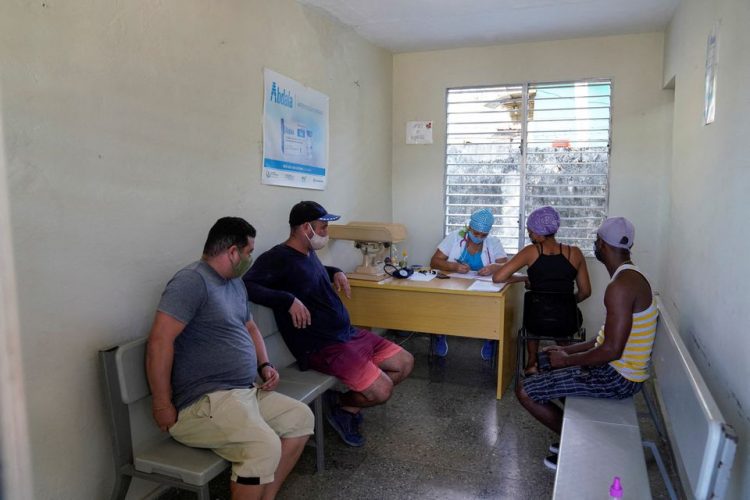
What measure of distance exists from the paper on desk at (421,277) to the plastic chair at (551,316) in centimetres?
73

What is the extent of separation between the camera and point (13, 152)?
163 centimetres

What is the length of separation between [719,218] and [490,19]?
96.6 inches

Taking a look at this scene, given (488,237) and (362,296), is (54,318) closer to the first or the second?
(362,296)

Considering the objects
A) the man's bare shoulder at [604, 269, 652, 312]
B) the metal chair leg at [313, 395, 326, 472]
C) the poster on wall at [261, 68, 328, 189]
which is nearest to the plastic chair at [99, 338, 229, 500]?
the metal chair leg at [313, 395, 326, 472]

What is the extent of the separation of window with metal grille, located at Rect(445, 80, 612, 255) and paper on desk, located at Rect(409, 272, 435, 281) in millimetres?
1159

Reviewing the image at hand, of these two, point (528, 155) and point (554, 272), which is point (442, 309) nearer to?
point (554, 272)

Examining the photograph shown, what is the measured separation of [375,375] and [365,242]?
118cm

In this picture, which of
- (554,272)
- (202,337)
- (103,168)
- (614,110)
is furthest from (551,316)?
(103,168)

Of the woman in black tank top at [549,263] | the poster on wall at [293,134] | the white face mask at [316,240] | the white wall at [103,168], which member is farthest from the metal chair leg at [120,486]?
the woman in black tank top at [549,263]

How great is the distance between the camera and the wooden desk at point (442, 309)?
338 centimetres

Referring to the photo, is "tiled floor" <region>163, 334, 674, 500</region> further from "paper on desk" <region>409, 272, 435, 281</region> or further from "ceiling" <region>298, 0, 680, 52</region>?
"ceiling" <region>298, 0, 680, 52</region>

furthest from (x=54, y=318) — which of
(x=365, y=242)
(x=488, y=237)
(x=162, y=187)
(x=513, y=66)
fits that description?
(x=513, y=66)

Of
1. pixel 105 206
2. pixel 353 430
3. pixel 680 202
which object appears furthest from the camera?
pixel 680 202

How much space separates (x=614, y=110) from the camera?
4.36 meters
